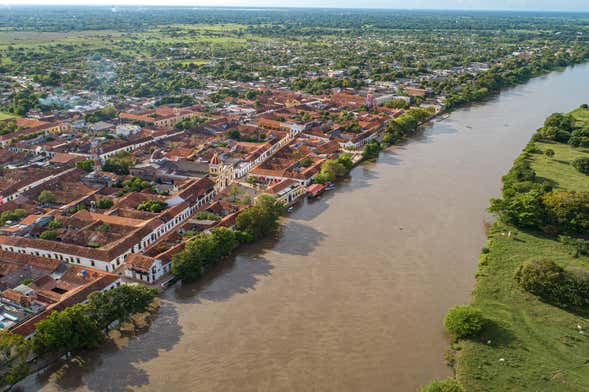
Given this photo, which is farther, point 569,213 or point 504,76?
point 504,76

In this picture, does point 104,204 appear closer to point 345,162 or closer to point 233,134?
point 345,162

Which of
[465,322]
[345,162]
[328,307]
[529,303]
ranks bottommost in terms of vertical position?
[328,307]

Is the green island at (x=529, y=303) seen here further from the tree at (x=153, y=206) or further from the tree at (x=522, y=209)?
the tree at (x=153, y=206)

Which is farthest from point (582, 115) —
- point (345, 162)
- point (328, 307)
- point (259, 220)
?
point (328, 307)

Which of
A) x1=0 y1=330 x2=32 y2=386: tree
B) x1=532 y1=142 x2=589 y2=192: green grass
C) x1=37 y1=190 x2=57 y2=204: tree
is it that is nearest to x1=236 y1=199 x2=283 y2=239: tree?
x1=0 y1=330 x2=32 y2=386: tree

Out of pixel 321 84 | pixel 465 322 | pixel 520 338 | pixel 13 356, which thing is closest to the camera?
pixel 13 356

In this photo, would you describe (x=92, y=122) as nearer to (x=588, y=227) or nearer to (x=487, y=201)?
(x=487, y=201)

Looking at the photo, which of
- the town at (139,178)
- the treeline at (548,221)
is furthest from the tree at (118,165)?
the treeline at (548,221)
